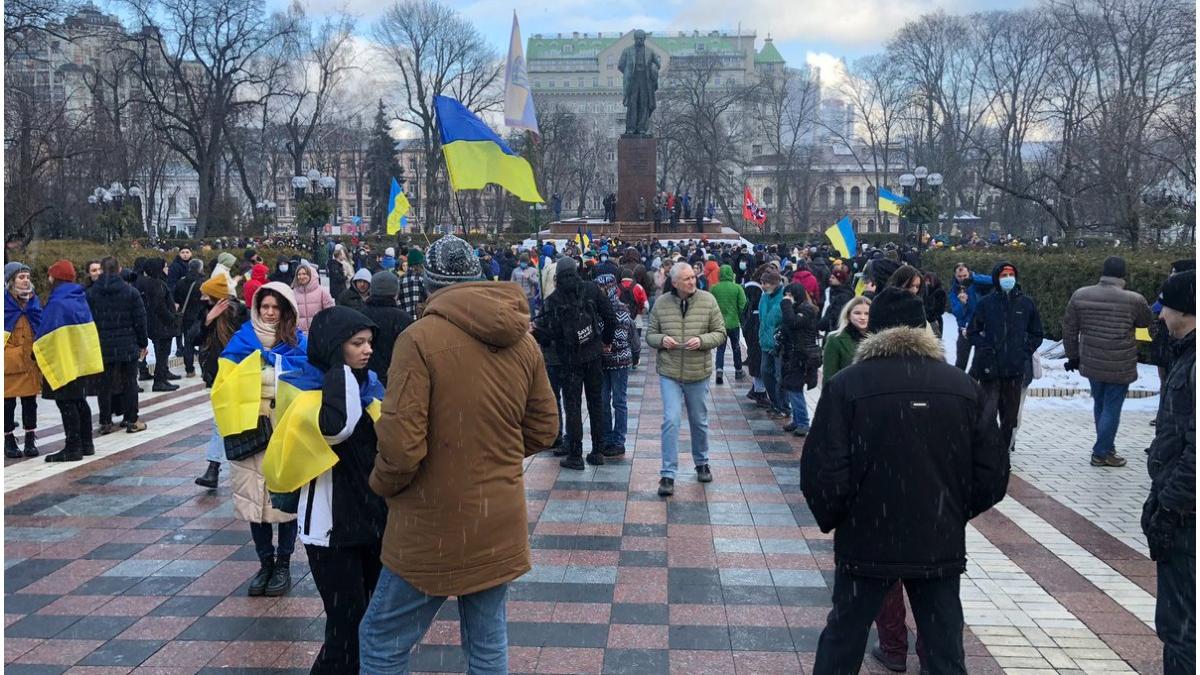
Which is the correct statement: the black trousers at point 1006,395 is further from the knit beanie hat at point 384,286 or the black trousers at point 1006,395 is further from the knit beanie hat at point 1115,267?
the knit beanie hat at point 384,286

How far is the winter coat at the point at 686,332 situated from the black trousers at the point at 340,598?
161 inches

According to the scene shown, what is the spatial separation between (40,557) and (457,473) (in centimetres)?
422

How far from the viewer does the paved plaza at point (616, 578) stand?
4531 millimetres

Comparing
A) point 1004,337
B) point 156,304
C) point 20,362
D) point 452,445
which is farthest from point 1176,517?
point 156,304

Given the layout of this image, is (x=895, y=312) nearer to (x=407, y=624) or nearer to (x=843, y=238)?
(x=407, y=624)

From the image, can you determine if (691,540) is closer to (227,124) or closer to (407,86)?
(227,124)

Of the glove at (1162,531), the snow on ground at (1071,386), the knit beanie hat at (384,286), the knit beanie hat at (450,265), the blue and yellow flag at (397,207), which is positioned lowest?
the snow on ground at (1071,386)

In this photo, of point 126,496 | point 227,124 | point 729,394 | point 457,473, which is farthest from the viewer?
point 227,124

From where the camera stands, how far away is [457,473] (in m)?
3.09

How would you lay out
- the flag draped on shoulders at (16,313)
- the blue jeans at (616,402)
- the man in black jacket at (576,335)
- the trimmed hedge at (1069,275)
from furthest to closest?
the trimmed hedge at (1069,275)
the blue jeans at (616,402)
the flag draped on shoulders at (16,313)
the man in black jacket at (576,335)

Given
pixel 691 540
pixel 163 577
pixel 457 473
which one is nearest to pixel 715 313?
pixel 691 540

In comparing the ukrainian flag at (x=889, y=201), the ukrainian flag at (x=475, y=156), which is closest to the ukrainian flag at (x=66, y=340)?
the ukrainian flag at (x=475, y=156)

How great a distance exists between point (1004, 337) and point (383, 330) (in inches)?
211

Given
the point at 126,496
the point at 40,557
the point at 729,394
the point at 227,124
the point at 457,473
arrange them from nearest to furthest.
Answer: the point at 457,473 → the point at 40,557 → the point at 126,496 → the point at 729,394 → the point at 227,124
